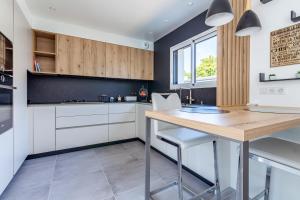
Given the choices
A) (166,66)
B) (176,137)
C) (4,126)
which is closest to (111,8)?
(166,66)

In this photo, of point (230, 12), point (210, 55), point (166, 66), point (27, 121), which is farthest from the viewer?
point (166, 66)

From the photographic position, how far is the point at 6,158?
5.28ft

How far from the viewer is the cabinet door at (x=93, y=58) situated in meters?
3.20

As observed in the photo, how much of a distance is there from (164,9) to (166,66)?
1.27 metres

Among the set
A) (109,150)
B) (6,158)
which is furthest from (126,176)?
(6,158)

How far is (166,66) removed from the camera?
358 cm

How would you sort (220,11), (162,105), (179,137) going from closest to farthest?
(220,11) → (179,137) → (162,105)

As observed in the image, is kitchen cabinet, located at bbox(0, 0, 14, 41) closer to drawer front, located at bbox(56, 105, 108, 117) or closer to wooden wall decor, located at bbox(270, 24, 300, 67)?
drawer front, located at bbox(56, 105, 108, 117)

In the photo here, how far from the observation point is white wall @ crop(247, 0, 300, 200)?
1180 mm

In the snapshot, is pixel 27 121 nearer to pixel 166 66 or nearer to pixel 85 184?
pixel 85 184

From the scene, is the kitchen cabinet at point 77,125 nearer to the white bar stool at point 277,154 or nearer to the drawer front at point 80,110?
the drawer front at point 80,110

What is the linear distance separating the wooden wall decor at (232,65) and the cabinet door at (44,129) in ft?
8.65

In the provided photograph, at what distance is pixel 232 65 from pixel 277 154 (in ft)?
4.09

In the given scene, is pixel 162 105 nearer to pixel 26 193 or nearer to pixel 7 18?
pixel 26 193
